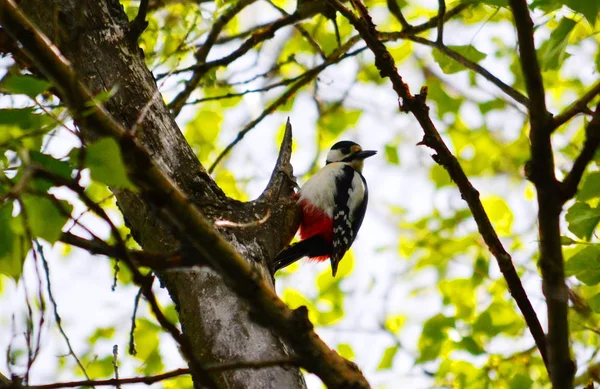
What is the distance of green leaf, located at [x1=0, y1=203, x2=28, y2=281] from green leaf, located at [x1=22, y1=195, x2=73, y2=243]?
12 centimetres

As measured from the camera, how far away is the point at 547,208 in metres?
1.38

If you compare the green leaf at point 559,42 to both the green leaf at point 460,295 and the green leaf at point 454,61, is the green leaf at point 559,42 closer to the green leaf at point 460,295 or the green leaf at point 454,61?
the green leaf at point 454,61

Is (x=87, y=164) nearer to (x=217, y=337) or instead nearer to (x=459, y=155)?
(x=217, y=337)

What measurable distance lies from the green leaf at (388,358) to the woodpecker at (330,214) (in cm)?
69

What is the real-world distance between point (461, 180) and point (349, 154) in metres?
4.94

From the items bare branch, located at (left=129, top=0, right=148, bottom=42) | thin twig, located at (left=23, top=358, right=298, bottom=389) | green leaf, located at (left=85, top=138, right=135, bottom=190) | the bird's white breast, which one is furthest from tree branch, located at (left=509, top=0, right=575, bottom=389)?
the bird's white breast

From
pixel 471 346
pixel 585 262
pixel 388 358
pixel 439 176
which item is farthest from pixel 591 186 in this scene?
pixel 439 176

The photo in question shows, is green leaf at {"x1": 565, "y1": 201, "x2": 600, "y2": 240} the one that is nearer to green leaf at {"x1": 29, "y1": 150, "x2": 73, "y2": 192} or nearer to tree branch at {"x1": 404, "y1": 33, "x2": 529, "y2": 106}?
tree branch at {"x1": 404, "y1": 33, "x2": 529, "y2": 106}

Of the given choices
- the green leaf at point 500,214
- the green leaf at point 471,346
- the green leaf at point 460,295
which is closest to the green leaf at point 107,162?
the green leaf at point 471,346

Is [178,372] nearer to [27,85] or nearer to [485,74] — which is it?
[27,85]

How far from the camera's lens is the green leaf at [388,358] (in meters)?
4.91

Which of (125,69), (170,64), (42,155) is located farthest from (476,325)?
(42,155)

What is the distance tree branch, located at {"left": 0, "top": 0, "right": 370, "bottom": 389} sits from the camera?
1290 millimetres

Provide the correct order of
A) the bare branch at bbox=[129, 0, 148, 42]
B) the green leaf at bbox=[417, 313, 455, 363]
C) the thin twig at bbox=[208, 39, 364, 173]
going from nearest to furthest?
the bare branch at bbox=[129, 0, 148, 42] → the thin twig at bbox=[208, 39, 364, 173] → the green leaf at bbox=[417, 313, 455, 363]
